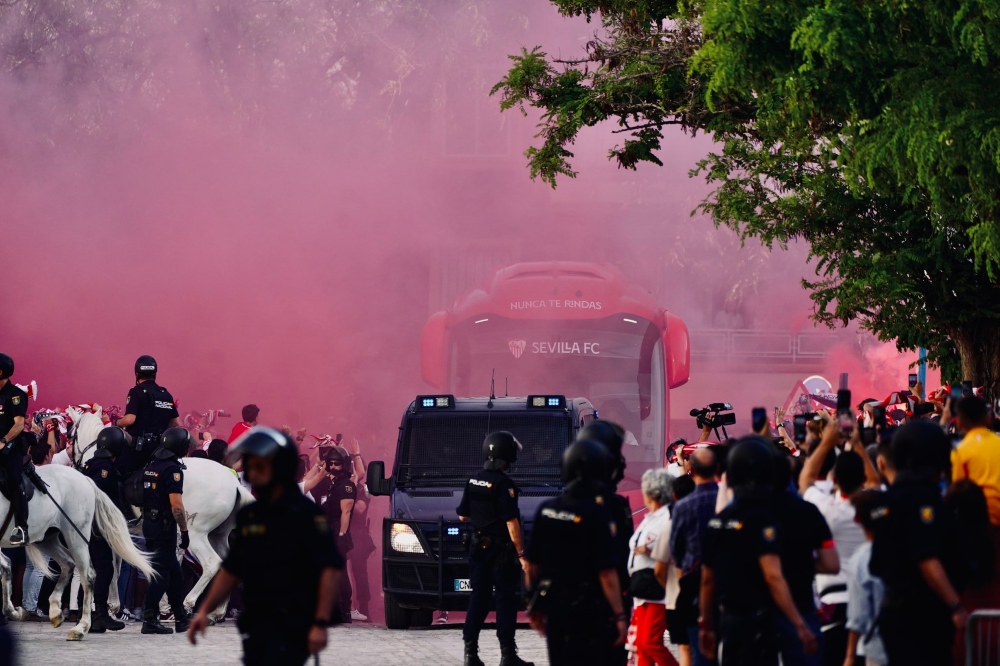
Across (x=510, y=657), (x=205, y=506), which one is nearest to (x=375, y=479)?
(x=205, y=506)

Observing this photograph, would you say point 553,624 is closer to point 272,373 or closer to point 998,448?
point 998,448

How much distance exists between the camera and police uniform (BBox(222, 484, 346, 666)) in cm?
573

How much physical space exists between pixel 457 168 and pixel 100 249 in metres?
10.7

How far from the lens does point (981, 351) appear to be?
15484 millimetres

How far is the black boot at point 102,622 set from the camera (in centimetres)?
1310

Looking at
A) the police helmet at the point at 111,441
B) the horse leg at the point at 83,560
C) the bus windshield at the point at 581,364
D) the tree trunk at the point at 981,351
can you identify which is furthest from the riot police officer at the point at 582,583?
the bus windshield at the point at 581,364

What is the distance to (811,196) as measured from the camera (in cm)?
1612

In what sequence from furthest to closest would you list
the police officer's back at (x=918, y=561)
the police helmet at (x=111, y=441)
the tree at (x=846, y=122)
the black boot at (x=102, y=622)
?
the police helmet at (x=111, y=441) < the black boot at (x=102, y=622) < the tree at (x=846, y=122) < the police officer's back at (x=918, y=561)

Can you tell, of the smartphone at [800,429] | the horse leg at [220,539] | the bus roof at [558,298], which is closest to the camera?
the smartphone at [800,429]

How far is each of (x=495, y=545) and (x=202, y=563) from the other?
14.8ft

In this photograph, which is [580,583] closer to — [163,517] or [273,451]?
[273,451]

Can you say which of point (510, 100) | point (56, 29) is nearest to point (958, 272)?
point (510, 100)

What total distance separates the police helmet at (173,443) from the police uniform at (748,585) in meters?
7.96

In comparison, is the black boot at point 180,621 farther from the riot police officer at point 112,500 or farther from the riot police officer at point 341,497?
the riot police officer at point 341,497
